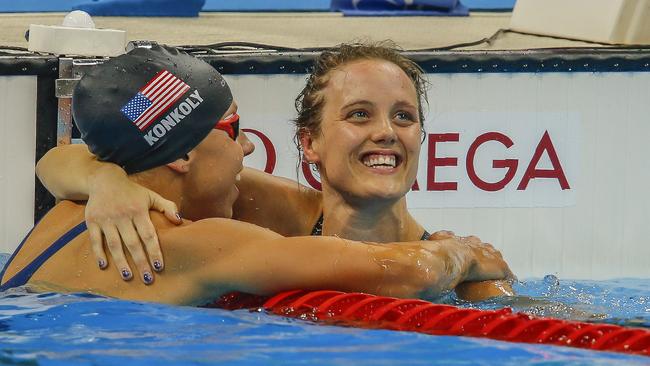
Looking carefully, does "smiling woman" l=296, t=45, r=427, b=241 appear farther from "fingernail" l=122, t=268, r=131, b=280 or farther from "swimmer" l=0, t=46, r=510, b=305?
"fingernail" l=122, t=268, r=131, b=280

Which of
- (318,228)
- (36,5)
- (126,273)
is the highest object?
(36,5)

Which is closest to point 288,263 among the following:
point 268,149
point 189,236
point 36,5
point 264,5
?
point 189,236

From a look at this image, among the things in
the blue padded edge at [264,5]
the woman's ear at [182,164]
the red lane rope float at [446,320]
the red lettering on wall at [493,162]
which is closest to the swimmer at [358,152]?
the woman's ear at [182,164]

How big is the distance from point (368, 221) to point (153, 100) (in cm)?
73

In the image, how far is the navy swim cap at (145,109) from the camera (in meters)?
3.08

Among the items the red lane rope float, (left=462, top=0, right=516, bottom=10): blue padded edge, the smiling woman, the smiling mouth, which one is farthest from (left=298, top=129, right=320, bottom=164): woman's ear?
(left=462, top=0, right=516, bottom=10): blue padded edge

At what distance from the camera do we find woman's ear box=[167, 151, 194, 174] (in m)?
3.16

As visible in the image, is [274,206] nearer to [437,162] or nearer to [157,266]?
[157,266]

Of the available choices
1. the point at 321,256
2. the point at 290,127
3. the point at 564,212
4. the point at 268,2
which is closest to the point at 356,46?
the point at 321,256

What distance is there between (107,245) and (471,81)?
2075 millimetres

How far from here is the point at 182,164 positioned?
3160 mm

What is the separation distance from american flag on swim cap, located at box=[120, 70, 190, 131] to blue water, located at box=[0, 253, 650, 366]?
47 cm

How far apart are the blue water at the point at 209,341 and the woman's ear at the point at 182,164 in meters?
0.40

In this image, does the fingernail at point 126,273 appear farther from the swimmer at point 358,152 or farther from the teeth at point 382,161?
the teeth at point 382,161
